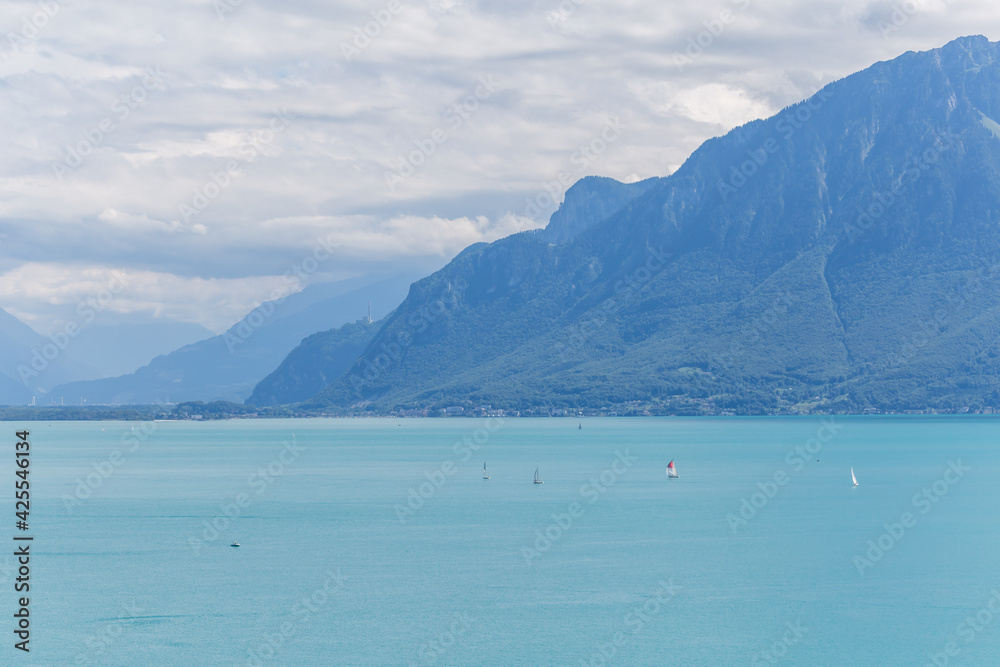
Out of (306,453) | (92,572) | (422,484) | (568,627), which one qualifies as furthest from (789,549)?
(306,453)

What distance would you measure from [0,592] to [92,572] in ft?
20.0

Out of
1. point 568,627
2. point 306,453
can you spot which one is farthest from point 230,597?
point 306,453

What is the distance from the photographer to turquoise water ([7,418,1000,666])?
4897 centimetres

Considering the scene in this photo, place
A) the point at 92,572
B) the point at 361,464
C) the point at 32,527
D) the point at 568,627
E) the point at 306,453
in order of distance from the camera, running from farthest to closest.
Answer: the point at 306,453, the point at 361,464, the point at 32,527, the point at 92,572, the point at 568,627

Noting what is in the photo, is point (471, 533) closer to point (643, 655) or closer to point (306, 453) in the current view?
point (643, 655)

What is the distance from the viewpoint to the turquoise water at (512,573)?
49.0m

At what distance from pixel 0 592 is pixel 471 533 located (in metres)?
31.5

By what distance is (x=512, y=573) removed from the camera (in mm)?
63344

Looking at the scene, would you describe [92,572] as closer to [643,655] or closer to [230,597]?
[230,597]

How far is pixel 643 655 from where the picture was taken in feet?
156

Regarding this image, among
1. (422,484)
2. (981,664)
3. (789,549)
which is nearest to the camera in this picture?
(981,664)

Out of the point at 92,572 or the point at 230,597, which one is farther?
the point at 92,572

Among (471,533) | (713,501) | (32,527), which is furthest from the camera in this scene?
(713,501)

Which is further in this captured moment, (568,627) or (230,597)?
(230,597)
